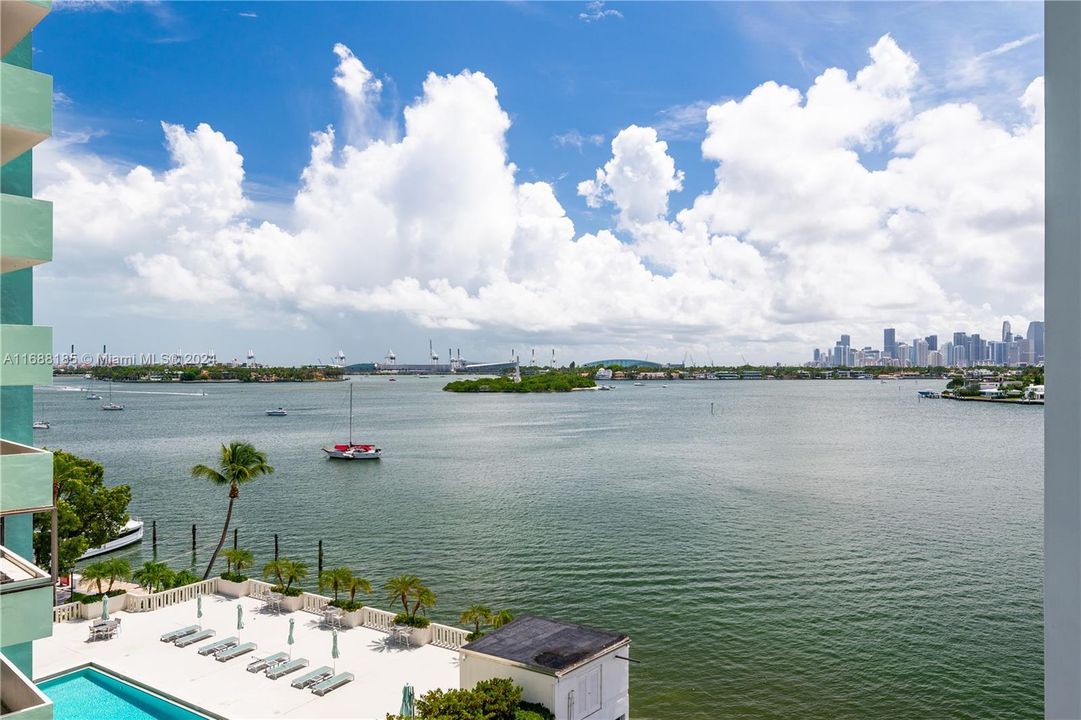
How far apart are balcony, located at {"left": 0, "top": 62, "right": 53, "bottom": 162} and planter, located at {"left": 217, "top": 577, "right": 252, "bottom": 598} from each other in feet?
65.9

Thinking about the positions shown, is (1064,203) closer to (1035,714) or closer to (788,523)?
(1035,714)

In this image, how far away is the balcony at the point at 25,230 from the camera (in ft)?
27.3

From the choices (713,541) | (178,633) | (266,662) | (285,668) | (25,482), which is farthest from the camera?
(713,541)

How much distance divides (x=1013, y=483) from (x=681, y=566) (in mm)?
33247

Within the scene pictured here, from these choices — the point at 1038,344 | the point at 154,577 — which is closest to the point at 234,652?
the point at 154,577

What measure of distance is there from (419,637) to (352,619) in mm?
2927

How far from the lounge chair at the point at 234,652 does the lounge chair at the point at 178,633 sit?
204 cm

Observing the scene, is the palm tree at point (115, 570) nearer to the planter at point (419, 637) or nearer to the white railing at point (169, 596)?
the white railing at point (169, 596)

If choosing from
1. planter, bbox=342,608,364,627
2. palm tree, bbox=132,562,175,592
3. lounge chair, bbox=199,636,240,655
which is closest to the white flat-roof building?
planter, bbox=342,608,364,627

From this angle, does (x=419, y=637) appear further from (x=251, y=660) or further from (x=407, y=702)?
(x=407, y=702)

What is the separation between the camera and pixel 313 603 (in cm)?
2411

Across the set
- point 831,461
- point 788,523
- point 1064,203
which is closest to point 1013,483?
point 831,461

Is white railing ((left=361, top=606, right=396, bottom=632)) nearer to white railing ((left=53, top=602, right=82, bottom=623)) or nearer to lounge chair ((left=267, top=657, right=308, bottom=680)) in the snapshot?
lounge chair ((left=267, top=657, right=308, bottom=680))

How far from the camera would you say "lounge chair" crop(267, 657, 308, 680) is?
1853 cm
